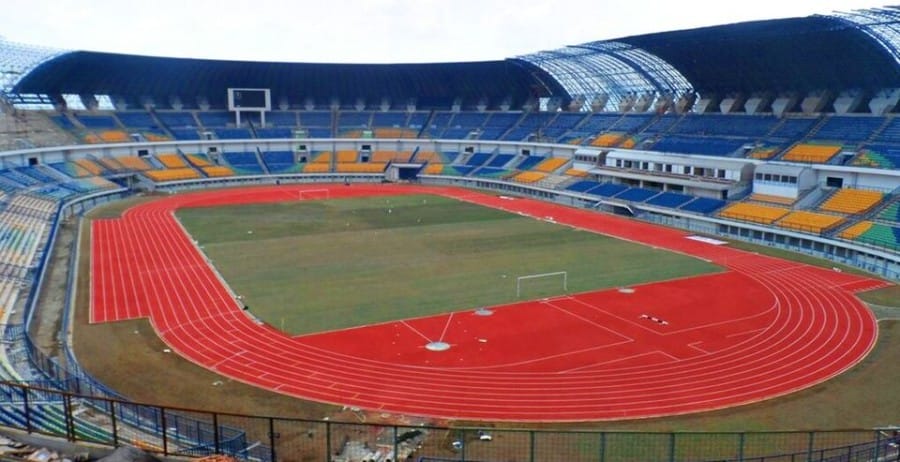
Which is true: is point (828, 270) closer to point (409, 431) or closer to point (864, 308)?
point (864, 308)

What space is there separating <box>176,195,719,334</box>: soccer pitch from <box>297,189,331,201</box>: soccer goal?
7.53 m

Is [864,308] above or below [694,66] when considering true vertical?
below

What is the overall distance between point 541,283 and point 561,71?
4569 centimetres

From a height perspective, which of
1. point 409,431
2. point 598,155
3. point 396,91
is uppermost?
point 396,91

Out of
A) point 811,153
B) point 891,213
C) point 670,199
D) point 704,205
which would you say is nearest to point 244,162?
point 670,199

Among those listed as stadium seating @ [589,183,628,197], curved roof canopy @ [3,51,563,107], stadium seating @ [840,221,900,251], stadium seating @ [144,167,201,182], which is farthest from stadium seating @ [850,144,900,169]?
stadium seating @ [144,167,201,182]

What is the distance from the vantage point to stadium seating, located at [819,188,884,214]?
41.4m

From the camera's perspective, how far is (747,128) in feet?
186

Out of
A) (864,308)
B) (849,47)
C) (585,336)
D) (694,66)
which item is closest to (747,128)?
(694,66)

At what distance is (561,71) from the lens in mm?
72125

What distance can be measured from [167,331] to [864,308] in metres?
Result: 27.7

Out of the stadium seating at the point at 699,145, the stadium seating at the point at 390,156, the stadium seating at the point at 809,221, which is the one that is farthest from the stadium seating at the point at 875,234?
the stadium seating at the point at 390,156

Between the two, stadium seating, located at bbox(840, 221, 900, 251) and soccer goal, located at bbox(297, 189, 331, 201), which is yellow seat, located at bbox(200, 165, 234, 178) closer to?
soccer goal, located at bbox(297, 189, 331, 201)

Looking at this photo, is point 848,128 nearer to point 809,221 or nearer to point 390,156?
point 809,221
